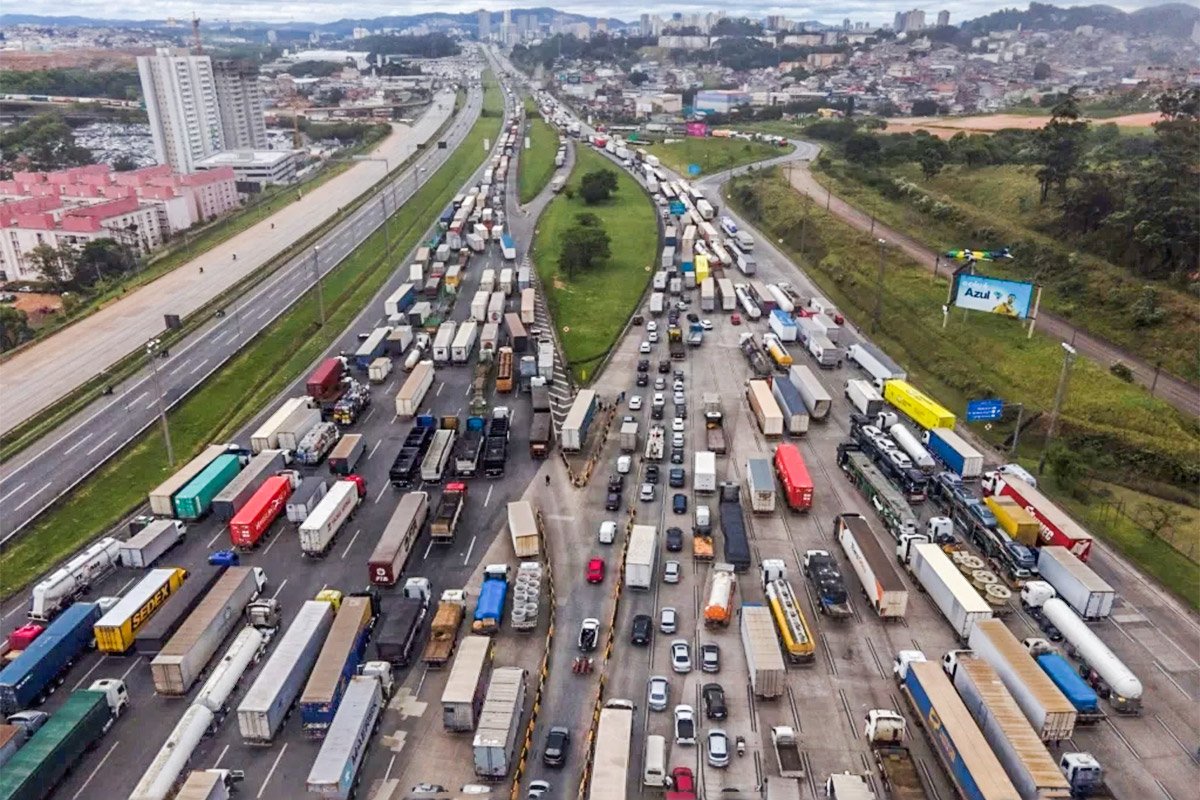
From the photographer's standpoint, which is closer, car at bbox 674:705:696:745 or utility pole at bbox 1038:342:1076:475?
car at bbox 674:705:696:745

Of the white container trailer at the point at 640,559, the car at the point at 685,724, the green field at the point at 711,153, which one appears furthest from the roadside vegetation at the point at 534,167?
the car at the point at 685,724

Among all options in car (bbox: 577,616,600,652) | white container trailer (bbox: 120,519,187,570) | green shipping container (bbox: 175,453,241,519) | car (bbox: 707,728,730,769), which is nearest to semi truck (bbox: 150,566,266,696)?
white container trailer (bbox: 120,519,187,570)

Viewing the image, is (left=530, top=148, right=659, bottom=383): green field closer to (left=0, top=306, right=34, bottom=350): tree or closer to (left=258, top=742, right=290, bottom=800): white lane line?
(left=258, top=742, right=290, bottom=800): white lane line

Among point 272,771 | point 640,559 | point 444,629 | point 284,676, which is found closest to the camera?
point 272,771

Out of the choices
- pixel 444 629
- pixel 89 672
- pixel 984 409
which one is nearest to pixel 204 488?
pixel 89 672

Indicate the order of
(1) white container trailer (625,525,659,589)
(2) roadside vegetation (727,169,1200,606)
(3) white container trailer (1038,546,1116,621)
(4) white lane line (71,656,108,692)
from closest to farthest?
(4) white lane line (71,656,108,692) < (3) white container trailer (1038,546,1116,621) < (1) white container trailer (625,525,659,589) < (2) roadside vegetation (727,169,1200,606)

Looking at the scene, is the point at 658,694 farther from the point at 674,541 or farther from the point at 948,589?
the point at 948,589

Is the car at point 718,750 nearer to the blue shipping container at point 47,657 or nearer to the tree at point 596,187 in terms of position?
the blue shipping container at point 47,657
